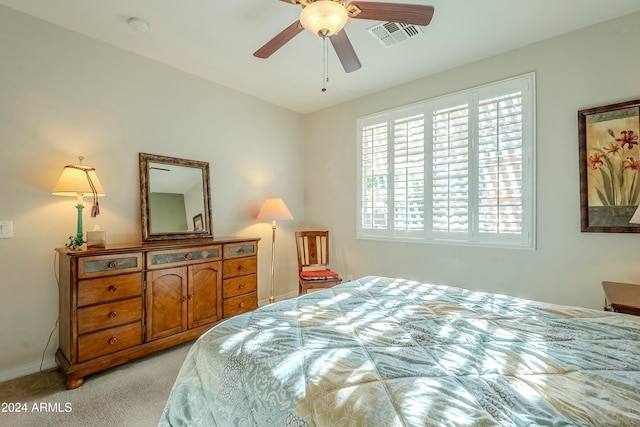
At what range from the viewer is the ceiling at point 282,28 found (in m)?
2.20

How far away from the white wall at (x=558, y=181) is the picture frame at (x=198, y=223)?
2373 millimetres

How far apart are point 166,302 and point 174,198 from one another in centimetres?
105

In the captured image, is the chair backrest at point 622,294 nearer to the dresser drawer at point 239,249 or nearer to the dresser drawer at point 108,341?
the dresser drawer at point 239,249

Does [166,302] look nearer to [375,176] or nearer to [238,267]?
[238,267]

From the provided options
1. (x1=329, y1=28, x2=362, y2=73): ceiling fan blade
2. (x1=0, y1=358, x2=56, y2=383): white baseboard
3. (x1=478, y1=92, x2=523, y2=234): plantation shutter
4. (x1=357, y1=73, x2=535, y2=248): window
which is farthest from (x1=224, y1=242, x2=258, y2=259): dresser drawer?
(x1=478, y1=92, x2=523, y2=234): plantation shutter

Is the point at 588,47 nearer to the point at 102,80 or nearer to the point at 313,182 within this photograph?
the point at 313,182

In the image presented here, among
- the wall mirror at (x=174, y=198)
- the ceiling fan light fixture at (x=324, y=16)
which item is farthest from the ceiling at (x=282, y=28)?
the wall mirror at (x=174, y=198)

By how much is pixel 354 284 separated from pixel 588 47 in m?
2.74

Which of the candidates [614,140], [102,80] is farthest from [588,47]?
[102,80]

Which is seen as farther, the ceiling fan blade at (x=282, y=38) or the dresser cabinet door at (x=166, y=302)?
the dresser cabinet door at (x=166, y=302)

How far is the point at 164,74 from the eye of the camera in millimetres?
3035

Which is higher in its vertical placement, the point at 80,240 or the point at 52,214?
the point at 52,214

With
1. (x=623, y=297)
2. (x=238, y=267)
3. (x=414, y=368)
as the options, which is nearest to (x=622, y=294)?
(x=623, y=297)

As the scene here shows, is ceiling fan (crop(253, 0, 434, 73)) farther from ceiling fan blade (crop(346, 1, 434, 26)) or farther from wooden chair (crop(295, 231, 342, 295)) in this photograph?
wooden chair (crop(295, 231, 342, 295))
